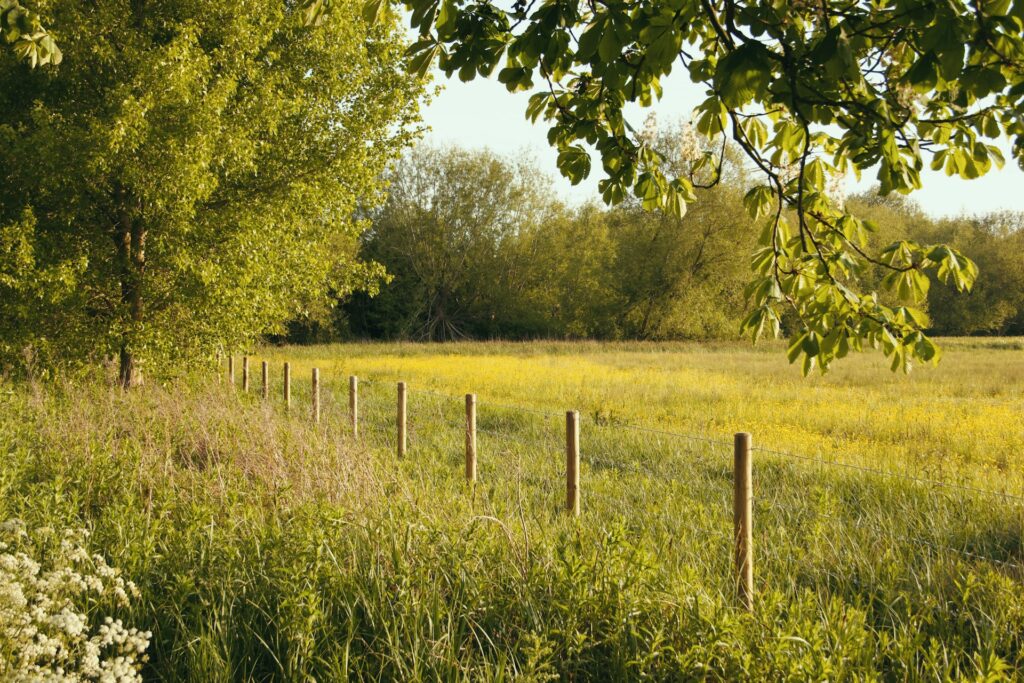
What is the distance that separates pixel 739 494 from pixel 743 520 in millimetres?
169

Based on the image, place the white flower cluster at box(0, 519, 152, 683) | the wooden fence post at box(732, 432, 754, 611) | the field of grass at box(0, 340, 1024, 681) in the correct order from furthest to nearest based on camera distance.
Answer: the wooden fence post at box(732, 432, 754, 611) → the field of grass at box(0, 340, 1024, 681) → the white flower cluster at box(0, 519, 152, 683)

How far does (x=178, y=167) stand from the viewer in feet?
40.3

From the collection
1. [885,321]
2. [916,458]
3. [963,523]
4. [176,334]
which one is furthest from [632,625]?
[176,334]

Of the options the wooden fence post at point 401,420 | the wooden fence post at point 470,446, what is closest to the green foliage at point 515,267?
the wooden fence post at point 401,420

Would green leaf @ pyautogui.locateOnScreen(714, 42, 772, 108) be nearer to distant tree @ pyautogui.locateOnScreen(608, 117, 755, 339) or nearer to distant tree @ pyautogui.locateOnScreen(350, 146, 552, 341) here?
distant tree @ pyautogui.locateOnScreen(608, 117, 755, 339)

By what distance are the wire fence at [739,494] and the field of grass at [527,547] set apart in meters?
0.04

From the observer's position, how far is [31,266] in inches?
468

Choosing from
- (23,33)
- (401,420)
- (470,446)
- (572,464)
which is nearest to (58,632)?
(23,33)

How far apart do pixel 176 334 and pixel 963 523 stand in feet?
41.8

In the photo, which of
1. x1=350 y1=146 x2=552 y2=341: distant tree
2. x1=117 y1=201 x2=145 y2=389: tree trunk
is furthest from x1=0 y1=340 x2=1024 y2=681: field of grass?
x1=350 y1=146 x2=552 y2=341: distant tree

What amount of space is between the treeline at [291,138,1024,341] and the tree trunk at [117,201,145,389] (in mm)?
37025

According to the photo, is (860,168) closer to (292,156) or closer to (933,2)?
(933,2)

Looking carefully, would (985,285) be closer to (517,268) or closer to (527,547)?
(517,268)

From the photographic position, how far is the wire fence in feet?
19.4
